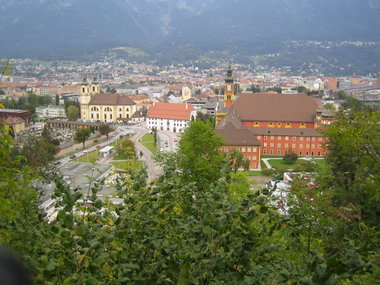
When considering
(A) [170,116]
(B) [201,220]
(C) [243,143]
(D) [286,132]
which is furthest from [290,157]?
(B) [201,220]

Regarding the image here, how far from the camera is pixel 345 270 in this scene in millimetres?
2691

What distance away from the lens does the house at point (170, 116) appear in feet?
170

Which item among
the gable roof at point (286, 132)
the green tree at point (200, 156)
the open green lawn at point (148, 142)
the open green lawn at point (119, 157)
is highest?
the green tree at point (200, 156)

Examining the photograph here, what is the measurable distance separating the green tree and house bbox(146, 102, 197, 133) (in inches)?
1308

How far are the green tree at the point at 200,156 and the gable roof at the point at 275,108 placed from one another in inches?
855

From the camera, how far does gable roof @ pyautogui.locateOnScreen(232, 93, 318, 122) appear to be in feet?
129

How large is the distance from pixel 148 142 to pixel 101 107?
19.7 m

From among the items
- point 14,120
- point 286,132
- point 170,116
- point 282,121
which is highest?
point 282,121

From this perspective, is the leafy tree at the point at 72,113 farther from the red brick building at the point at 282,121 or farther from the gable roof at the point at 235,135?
the gable roof at the point at 235,135

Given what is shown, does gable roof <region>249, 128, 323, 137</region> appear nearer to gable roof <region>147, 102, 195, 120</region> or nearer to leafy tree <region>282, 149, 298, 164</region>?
leafy tree <region>282, 149, 298, 164</region>

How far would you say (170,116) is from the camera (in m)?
52.4

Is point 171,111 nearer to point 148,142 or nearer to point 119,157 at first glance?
point 148,142

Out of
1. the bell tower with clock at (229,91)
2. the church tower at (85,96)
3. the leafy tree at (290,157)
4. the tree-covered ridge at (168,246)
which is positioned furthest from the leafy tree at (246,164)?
the church tower at (85,96)

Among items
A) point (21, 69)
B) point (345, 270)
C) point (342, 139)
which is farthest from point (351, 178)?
point (21, 69)
